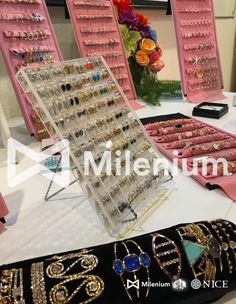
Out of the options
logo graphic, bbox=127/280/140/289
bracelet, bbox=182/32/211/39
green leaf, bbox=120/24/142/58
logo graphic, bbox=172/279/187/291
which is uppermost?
green leaf, bbox=120/24/142/58

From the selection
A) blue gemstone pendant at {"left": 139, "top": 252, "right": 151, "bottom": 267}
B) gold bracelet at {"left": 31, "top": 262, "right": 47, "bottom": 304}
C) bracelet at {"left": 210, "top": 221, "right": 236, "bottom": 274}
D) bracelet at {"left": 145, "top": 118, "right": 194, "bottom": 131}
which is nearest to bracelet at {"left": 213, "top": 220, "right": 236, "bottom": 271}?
bracelet at {"left": 210, "top": 221, "right": 236, "bottom": 274}

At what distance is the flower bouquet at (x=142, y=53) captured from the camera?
1140mm

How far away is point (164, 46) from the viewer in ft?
5.18

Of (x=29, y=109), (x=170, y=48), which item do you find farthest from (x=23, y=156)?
(x=170, y=48)

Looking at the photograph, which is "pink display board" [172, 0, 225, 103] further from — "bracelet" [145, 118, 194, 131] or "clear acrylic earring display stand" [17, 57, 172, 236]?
"clear acrylic earring display stand" [17, 57, 172, 236]

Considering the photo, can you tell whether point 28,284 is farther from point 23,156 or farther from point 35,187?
point 23,156

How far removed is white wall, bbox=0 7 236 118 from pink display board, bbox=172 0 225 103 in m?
0.26

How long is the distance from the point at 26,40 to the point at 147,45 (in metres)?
0.51

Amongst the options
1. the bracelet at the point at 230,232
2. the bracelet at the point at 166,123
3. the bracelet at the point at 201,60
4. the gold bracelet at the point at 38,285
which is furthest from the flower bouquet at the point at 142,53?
the gold bracelet at the point at 38,285

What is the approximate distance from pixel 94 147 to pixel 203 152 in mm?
290

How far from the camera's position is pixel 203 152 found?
694 millimetres

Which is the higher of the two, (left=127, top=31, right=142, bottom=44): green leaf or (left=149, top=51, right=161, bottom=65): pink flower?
(left=127, top=31, right=142, bottom=44): green leaf

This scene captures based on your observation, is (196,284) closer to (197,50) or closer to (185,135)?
(185,135)

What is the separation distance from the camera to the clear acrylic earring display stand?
1.50 feet
